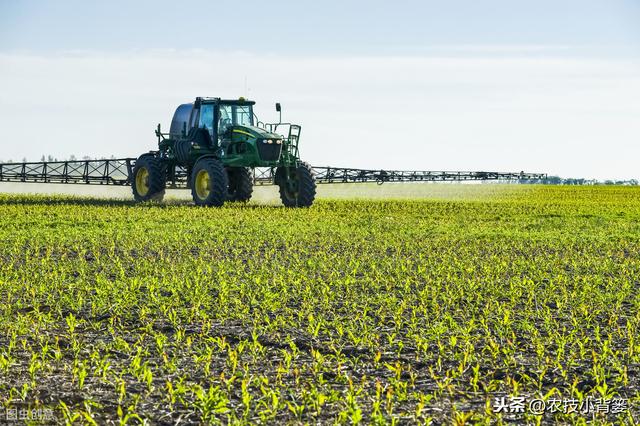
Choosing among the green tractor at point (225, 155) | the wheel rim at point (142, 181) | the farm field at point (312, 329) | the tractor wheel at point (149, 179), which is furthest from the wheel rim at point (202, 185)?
the farm field at point (312, 329)

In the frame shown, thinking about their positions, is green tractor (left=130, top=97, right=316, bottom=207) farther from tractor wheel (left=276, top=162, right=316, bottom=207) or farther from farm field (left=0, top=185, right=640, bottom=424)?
farm field (left=0, top=185, right=640, bottom=424)

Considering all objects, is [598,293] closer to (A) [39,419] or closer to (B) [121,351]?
(B) [121,351]

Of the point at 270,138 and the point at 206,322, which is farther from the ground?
the point at 270,138

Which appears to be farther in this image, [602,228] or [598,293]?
[602,228]

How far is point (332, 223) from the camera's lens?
58.6 feet

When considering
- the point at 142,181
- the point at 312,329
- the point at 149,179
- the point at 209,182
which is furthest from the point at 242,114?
→ the point at 312,329

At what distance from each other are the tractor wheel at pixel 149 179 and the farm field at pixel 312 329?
927 cm

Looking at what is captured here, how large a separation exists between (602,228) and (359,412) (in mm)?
14857

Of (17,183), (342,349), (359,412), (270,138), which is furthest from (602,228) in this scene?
(17,183)

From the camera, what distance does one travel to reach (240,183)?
23531mm

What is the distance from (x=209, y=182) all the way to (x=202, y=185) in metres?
0.81

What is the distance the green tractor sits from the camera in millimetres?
21516

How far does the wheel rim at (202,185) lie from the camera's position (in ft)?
72.3

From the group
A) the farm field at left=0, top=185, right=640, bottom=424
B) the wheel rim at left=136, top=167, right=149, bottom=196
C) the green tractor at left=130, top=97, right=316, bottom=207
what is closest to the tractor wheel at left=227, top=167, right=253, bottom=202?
the green tractor at left=130, top=97, right=316, bottom=207
